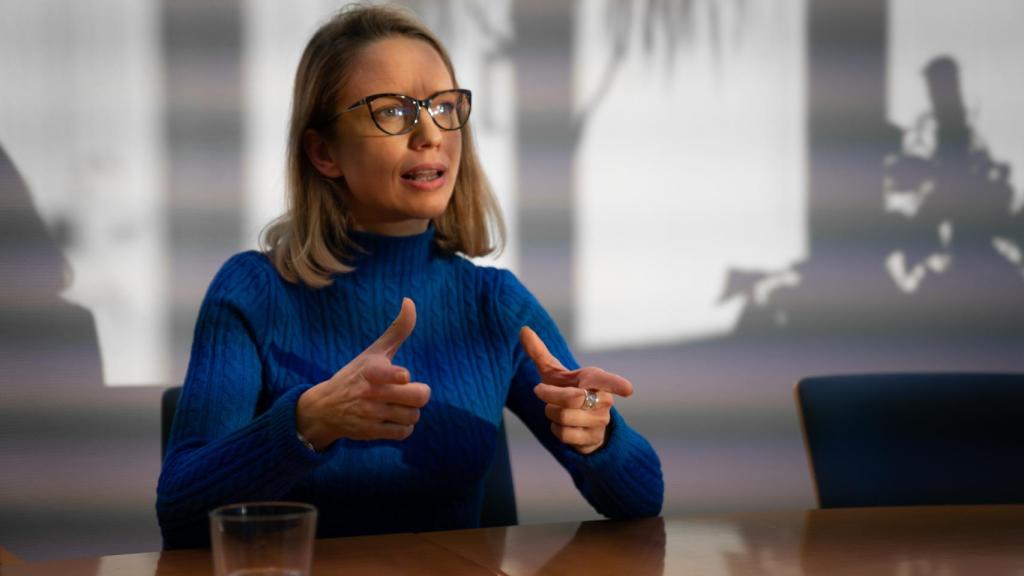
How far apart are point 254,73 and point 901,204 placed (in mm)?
1826

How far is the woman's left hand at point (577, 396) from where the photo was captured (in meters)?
1.47

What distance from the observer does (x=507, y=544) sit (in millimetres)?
1304

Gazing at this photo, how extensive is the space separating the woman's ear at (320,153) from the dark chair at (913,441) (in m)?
0.83

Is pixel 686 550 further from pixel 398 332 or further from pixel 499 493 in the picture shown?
pixel 499 493

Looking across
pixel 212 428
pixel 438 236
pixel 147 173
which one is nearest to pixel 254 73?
pixel 147 173

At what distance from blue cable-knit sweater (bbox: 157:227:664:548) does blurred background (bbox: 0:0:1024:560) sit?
1120 mm

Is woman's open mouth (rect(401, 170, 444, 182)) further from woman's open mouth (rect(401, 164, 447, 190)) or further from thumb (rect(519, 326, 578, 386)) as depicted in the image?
thumb (rect(519, 326, 578, 386))

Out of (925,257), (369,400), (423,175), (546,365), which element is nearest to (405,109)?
(423,175)

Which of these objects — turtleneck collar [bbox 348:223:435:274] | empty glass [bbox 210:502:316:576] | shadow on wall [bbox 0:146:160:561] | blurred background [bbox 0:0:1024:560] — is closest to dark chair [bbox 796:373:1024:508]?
turtleneck collar [bbox 348:223:435:274]

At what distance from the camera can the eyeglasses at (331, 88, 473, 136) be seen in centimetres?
173

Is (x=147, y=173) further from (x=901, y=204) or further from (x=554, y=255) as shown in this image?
(x=901, y=204)

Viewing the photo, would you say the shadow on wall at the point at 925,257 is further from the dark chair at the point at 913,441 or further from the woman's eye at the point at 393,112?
the woman's eye at the point at 393,112

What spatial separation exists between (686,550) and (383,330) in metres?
0.67

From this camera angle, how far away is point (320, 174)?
1.87 m
